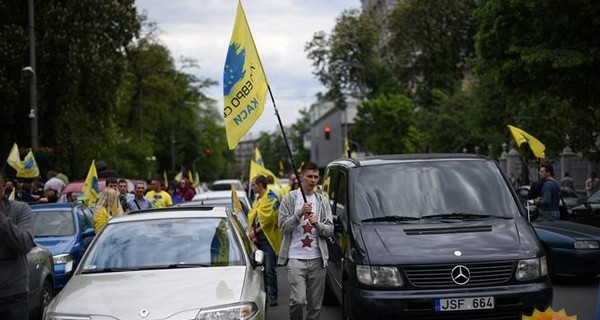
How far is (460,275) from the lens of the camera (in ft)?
23.0

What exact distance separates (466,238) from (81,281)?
3.37 metres

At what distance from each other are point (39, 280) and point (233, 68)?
330 centimetres

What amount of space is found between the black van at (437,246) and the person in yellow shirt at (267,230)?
2.26m

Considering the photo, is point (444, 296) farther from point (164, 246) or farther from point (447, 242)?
point (164, 246)

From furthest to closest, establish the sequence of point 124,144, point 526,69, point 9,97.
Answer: point 124,144
point 9,97
point 526,69

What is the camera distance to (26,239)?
585cm

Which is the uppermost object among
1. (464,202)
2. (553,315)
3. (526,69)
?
(526,69)

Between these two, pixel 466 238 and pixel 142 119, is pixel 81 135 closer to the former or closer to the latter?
pixel 142 119

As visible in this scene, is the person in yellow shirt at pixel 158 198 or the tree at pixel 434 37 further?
the tree at pixel 434 37

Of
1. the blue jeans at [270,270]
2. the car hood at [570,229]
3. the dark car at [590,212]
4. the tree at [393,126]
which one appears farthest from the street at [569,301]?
the tree at [393,126]

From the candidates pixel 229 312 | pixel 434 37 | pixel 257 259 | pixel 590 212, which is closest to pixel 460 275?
pixel 257 259

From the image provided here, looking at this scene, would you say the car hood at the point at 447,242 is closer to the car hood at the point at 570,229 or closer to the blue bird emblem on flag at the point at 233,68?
the blue bird emblem on flag at the point at 233,68

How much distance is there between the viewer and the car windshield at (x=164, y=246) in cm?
719

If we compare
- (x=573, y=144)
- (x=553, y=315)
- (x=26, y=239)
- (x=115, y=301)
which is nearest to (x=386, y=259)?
(x=553, y=315)
